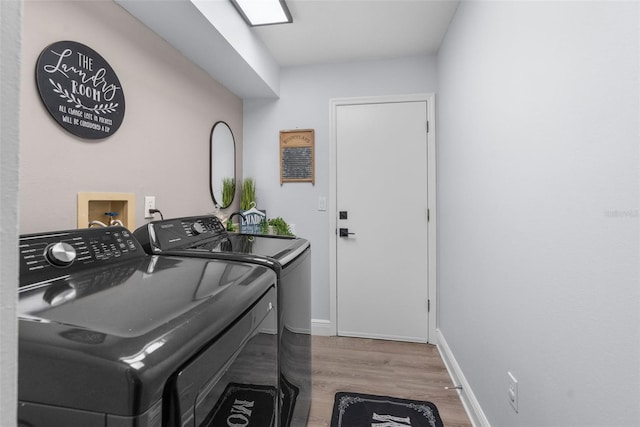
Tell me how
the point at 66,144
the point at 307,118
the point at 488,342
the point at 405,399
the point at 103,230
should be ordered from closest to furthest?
the point at 103,230 < the point at 66,144 < the point at 488,342 < the point at 405,399 < the point at 307,118

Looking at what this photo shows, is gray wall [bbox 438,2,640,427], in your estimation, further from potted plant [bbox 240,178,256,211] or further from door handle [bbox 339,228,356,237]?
potted plant [bbox 240,178,256,211]

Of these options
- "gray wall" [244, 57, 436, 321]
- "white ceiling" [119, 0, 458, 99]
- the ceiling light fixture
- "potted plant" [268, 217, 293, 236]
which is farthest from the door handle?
the ceiling light fixture

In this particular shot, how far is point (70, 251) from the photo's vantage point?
0.90 m

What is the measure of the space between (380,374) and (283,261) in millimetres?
1513

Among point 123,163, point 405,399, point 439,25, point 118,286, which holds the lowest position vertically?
point 405,399

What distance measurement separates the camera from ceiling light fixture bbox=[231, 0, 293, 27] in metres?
2.02

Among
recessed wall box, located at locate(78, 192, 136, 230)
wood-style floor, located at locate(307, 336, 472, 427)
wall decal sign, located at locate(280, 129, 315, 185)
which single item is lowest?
wood-style floor, located at locate(307, 336, 472, 427)

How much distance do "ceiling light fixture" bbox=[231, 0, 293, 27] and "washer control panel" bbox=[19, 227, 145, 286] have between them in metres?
1.63

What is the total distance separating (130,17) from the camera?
1.66 meters

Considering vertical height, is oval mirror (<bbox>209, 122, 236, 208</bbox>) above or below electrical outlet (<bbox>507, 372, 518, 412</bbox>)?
above

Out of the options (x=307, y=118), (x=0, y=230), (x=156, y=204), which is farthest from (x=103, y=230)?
(x=307, y=118)

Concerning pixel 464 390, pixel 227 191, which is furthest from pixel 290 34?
pixel 464 390

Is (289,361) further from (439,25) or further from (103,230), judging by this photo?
(439,25)

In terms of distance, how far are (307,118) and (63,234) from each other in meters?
2.36
